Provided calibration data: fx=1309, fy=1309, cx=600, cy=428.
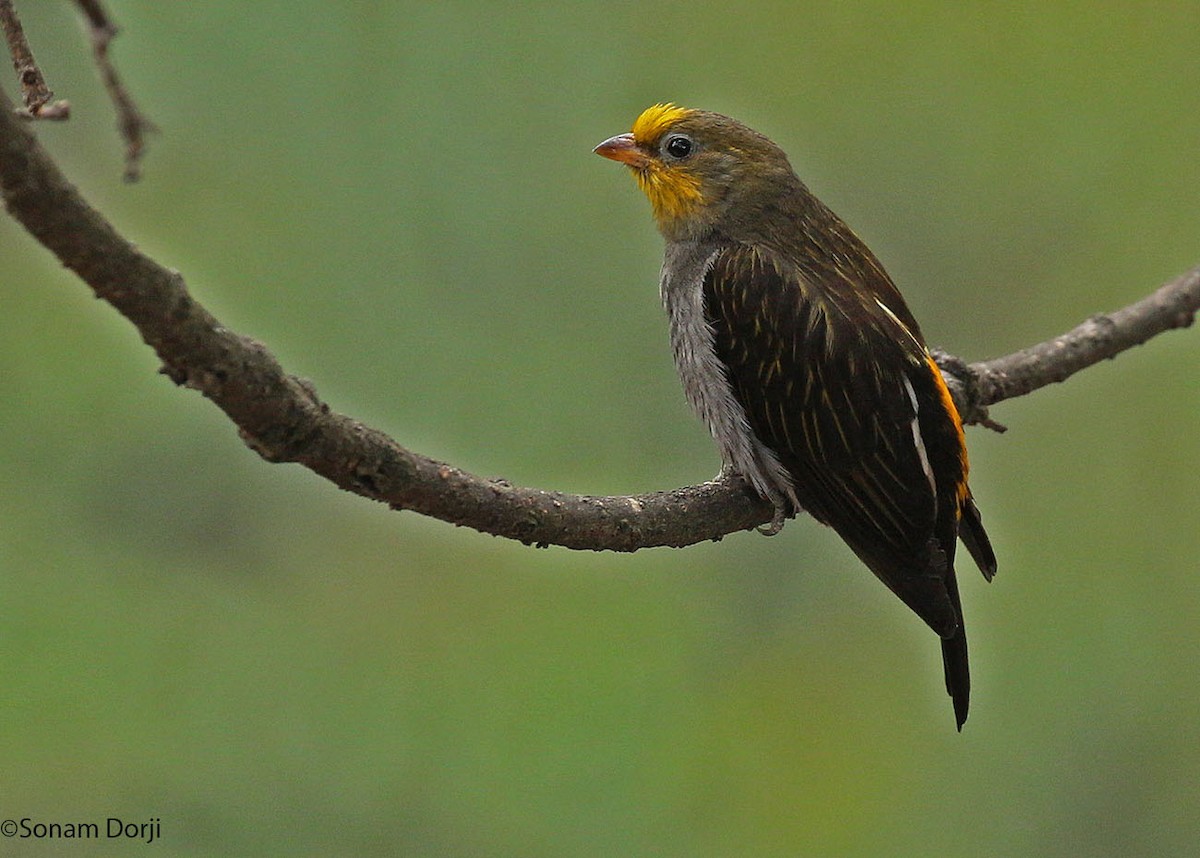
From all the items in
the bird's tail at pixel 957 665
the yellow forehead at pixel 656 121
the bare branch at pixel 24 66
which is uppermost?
the yellow forehead at pixel 656 121

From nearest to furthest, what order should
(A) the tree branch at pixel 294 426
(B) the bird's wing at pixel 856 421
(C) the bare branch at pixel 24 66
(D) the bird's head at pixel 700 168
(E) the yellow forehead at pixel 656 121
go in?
1. (A) the tree branch at pixel 294 426
2. (C) the bare branch at pixel 24 66
3. (B) the bird's wing at pixel 856 421
4. (D) the bird's head at pixel 700 168
5. (E) the yellow forehead at pixel 656 121

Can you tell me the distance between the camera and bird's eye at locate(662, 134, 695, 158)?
372 centimetres

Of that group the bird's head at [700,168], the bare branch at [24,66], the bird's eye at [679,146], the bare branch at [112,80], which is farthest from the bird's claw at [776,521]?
the bare branch at [112,80]

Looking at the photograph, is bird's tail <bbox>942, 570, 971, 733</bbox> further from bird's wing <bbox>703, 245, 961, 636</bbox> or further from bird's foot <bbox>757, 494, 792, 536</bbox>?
bird's foot <bbox>757, 494, 792, 536</bbox>

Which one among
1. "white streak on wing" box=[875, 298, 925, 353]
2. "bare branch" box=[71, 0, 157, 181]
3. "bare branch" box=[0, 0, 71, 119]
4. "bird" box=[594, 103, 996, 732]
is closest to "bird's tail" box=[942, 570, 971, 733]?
"bird" box=[594, 103, 996, 732]

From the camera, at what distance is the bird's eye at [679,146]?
3.72 m

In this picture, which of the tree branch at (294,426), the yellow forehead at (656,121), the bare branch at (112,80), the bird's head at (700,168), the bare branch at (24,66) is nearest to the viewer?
the bare branch at (112,80)

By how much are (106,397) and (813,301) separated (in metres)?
2.03

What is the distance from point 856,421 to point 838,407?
54mm

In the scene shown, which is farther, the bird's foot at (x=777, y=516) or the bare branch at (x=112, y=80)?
the bird's foot at (x=777, y=516)

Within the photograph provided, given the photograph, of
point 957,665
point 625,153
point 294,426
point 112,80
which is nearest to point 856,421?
point 957,665

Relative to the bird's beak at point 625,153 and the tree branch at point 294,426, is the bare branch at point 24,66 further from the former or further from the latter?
the bird's beak at point 625,153

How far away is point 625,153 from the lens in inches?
147

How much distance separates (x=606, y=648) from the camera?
3.80m
